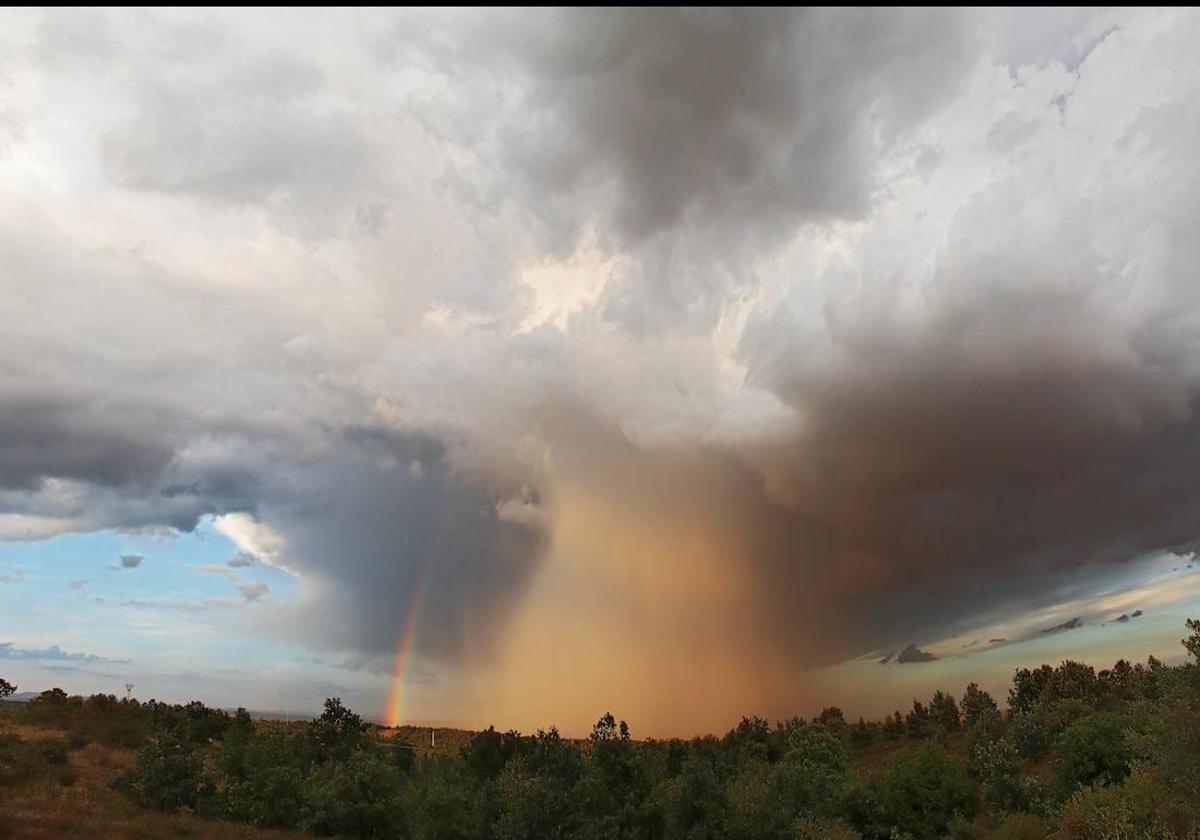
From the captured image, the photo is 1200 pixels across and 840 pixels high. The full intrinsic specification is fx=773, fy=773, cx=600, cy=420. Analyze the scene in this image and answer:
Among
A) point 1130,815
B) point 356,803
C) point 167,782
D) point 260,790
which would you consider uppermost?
point 167,782

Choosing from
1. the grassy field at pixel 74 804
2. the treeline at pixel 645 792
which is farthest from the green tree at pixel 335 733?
the grassy field at pixel 74 804

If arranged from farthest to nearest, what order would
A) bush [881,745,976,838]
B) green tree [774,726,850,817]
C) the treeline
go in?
bush [881,745,976,838] → green tree [774,726,850,817] → the treeline

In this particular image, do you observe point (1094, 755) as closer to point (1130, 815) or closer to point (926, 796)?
point (926, 796)

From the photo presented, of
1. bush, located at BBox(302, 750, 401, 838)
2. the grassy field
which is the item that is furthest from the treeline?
the grassy field

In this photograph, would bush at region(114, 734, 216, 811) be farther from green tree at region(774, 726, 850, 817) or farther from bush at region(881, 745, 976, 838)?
bush at region(881, 745, 976, 838)

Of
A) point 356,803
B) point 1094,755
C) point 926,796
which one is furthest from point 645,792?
point 1094,755

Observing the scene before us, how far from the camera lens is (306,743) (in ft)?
339

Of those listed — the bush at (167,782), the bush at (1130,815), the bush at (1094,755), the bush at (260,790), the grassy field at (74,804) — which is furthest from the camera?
the bush at (1094,755)

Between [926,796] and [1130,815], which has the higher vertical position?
[1130,815]

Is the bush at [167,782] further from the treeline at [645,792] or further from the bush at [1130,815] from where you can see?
the bush at [1130,815]

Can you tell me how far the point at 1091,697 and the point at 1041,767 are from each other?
4647cm

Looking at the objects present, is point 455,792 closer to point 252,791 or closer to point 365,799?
point 365,799

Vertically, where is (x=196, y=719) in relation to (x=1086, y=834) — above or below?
above

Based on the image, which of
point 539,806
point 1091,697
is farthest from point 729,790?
point 1091,697
